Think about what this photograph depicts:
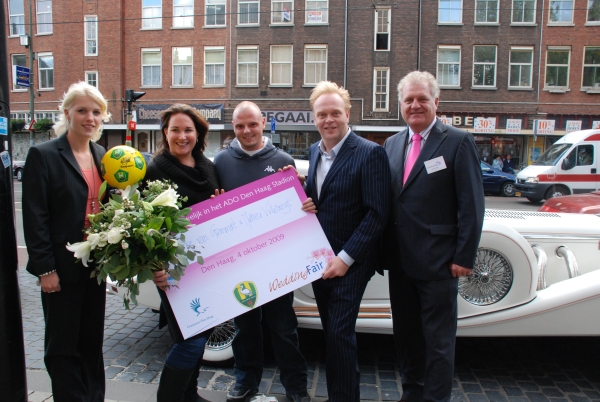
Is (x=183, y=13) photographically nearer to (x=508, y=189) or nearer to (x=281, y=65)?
(x=281, y=65)

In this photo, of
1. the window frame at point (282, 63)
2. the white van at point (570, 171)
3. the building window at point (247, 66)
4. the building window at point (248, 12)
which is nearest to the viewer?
the white van at point (570, 171)

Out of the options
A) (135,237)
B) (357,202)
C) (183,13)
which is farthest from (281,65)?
(135,237)

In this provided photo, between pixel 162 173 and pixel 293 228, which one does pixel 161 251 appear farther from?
pixel 293 228

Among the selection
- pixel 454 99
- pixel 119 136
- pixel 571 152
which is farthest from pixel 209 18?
pixel 571 152

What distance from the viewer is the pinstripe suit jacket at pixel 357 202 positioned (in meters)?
2.76

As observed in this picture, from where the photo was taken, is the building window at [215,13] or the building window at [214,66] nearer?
the building window at [215,13]

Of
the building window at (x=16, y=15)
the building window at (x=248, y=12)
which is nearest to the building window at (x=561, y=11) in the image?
the building window at (x=248, y=12)

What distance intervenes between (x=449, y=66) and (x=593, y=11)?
8332mm

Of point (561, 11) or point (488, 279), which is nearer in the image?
point (488, 279)

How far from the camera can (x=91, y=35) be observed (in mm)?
29547

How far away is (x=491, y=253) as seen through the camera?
3555 millimetres

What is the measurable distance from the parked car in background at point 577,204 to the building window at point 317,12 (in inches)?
896

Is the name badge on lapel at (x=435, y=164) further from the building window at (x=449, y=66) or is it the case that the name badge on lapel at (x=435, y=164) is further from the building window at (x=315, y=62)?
the building window at (x=449, y=66)

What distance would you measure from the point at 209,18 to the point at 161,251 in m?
28.4
